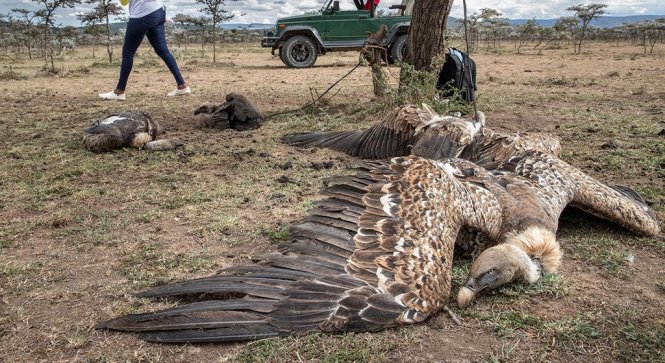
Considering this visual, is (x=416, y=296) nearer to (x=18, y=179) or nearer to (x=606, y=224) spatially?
(x=606, y=224)

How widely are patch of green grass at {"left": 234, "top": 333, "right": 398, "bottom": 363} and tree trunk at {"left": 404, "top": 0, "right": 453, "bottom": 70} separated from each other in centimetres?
559

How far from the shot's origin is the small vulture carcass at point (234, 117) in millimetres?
6863

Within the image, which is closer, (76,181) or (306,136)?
(76,181)

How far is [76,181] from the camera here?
483cm

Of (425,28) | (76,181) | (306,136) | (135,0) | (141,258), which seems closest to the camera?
(141,258)

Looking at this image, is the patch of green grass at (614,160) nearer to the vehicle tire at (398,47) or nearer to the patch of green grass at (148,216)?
the patch of green grass at (148,216)

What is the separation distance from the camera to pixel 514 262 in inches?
110

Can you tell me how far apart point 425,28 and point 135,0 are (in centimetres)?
440

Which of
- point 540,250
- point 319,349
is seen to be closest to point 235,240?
point 319,349

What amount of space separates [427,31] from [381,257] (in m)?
5.40

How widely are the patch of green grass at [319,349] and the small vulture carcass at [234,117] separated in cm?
489

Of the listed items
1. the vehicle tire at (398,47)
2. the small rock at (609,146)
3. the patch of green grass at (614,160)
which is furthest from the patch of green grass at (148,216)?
the vehicle tire at (398,47)

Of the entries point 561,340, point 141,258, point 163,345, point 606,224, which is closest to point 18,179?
point 141,258

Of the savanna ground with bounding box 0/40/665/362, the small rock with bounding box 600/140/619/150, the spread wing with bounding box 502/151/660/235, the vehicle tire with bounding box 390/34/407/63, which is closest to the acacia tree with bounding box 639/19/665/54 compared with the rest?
the vehicle tire with bounding box 390/34/407/63
